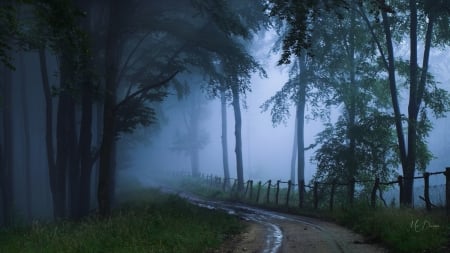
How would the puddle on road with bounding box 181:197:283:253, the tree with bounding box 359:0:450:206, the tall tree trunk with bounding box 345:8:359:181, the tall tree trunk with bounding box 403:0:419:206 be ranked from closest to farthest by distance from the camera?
1. the puddle on road with bounding box 181:197:283:253
2. the tree with bounding box 359:0:450:206
3. the tall tree trunk with bounding box 403:0:419:206
4. the tall tree trunk with bounding box 345:8:359:181

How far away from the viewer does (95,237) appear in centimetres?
1028

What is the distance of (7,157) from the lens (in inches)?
1029

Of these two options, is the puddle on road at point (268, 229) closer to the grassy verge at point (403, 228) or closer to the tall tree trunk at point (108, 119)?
the grassy verge at point (403, 228)

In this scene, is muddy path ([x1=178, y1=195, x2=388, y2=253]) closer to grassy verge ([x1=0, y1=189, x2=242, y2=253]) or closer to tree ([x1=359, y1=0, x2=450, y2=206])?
grassy verge ([x1=0, y1=189, x2=242, y2=253])

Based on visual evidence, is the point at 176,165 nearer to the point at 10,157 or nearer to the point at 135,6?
the point at 10,157

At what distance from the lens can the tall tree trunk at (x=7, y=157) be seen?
22.4 meters

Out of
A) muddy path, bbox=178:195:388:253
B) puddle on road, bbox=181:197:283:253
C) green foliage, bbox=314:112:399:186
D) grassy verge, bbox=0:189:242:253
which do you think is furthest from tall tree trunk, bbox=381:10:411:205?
grassy verge, bbox=0:189:242:253

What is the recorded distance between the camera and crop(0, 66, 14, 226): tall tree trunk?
73.6ft

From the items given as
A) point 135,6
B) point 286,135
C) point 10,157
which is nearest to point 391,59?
point 135,6

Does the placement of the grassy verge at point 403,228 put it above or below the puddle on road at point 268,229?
above

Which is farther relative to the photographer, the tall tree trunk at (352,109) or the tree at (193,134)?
the tree at (193,134)

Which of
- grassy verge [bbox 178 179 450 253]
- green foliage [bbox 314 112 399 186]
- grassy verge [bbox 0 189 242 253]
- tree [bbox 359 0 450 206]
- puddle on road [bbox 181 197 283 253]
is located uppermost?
tree [bbox 359 0 450 206]

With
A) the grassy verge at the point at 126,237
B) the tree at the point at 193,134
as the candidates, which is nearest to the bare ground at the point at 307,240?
the grassy verge at the point at 126,237

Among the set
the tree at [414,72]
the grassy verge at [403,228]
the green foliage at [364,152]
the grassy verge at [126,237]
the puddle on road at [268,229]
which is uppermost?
the tree at [414,72]
